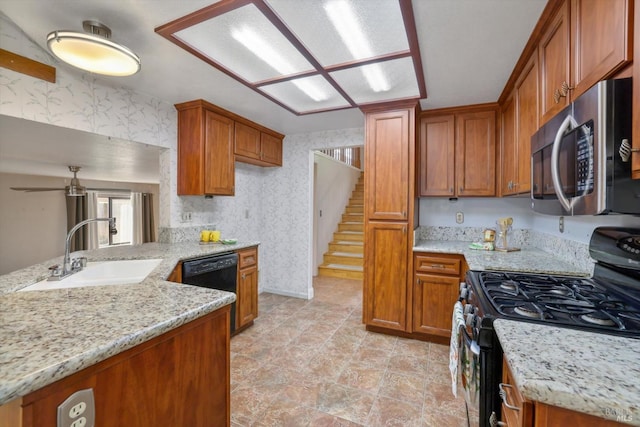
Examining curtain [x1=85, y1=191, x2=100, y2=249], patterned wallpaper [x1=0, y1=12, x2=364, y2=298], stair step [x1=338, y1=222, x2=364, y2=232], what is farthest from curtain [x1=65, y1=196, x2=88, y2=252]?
stair step [x1=338, y1=222, x2=364, y2=232]

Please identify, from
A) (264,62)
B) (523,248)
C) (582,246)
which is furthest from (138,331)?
(523,248)

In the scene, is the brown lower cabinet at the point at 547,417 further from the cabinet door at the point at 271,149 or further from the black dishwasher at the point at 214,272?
the cabinet door at the point at 271,149

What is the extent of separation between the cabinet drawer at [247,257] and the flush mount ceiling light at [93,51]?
1.81m

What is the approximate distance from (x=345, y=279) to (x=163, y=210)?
3253 millimetres

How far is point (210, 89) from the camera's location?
247 cm

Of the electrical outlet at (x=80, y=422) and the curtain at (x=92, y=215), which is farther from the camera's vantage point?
the curtain at (x=92, y=215)

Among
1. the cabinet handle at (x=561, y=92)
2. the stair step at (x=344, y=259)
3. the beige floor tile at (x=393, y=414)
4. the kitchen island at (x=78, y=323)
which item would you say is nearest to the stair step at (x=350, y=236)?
the stair step at (x=344, y=259)

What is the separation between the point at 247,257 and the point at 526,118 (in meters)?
2.70

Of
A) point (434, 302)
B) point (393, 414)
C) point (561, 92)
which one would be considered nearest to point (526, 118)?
point (561, 92)

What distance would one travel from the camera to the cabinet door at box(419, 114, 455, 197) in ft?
9.66

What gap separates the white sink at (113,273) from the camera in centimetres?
179

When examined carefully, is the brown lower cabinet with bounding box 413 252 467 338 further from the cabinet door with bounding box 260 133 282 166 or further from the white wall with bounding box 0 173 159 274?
the white wall with bounding box 0 173 159 274

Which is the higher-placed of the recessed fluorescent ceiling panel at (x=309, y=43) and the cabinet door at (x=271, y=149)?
the recessed fluorescent ceiling panel at (x=309, y=43)

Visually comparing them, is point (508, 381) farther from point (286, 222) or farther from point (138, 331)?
point (286, 222)
